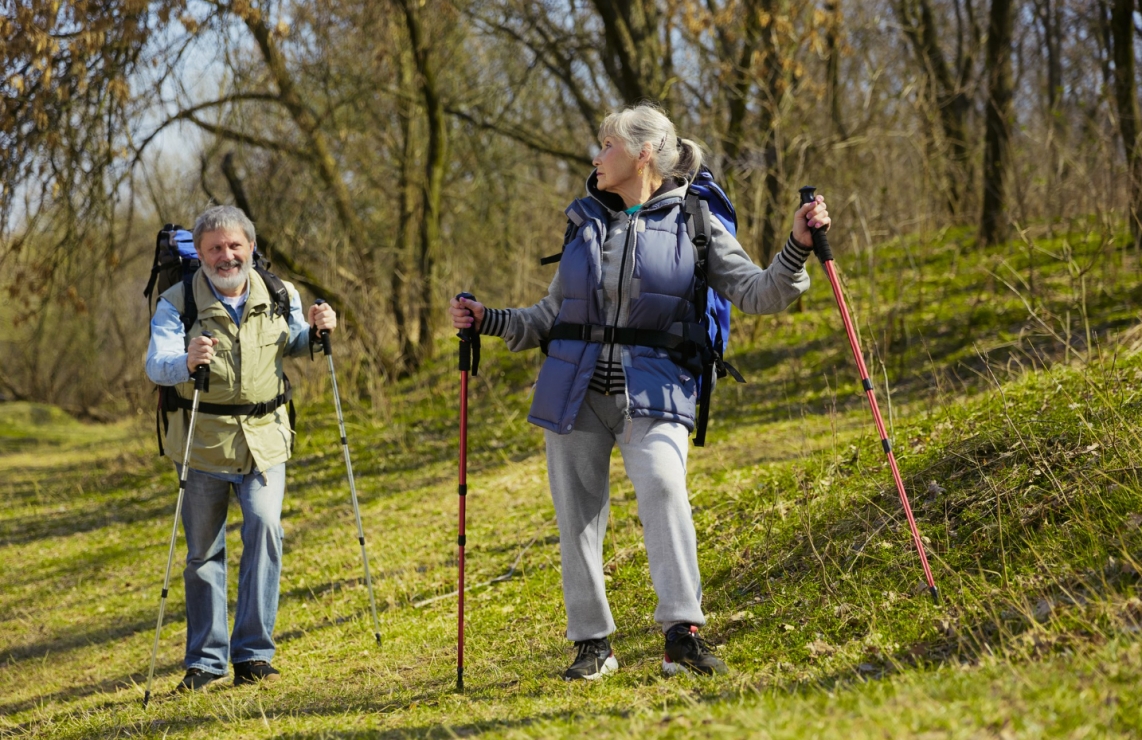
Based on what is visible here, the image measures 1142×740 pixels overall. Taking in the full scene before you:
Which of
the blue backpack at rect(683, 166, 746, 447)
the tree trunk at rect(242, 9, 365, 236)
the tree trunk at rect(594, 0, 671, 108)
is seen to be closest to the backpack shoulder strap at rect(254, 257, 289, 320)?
the blue backpack at rect(683, 166, 746, 447)

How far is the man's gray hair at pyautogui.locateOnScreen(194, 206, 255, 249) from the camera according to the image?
A: 193 inches

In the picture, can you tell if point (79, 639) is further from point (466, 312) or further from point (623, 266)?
point (623, 266)

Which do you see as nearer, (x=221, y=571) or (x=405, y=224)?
(x=221, y=571)

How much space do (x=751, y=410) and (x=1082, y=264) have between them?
3.83 metres

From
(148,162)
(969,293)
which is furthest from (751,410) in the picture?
(148,162)

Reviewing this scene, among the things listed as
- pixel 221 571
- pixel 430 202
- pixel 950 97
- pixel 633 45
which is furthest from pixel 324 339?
pixel 950 97

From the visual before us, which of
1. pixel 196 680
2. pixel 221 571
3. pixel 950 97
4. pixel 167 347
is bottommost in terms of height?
pixel 196 680

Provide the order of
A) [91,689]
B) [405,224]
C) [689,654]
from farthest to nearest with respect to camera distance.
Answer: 1. [405,224]
2. [91,689]
3. [689,654]

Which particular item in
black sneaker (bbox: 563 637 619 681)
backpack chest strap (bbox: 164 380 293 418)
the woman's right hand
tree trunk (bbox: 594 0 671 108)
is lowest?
black sneaker (bbox: 563 637 619 681)

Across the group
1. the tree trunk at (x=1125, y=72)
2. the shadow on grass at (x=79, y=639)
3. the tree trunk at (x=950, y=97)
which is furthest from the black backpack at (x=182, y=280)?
the tree trunk at (x=950, y=97)

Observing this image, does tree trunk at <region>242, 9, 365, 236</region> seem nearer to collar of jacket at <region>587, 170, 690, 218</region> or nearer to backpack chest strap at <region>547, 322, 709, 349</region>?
collar of jacket at <region>587, 170, 690, 218</region>

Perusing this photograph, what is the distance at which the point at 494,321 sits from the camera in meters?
4.33

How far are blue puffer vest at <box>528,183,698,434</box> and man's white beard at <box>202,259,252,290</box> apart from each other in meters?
1.77

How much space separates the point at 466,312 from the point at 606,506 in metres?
0.95
